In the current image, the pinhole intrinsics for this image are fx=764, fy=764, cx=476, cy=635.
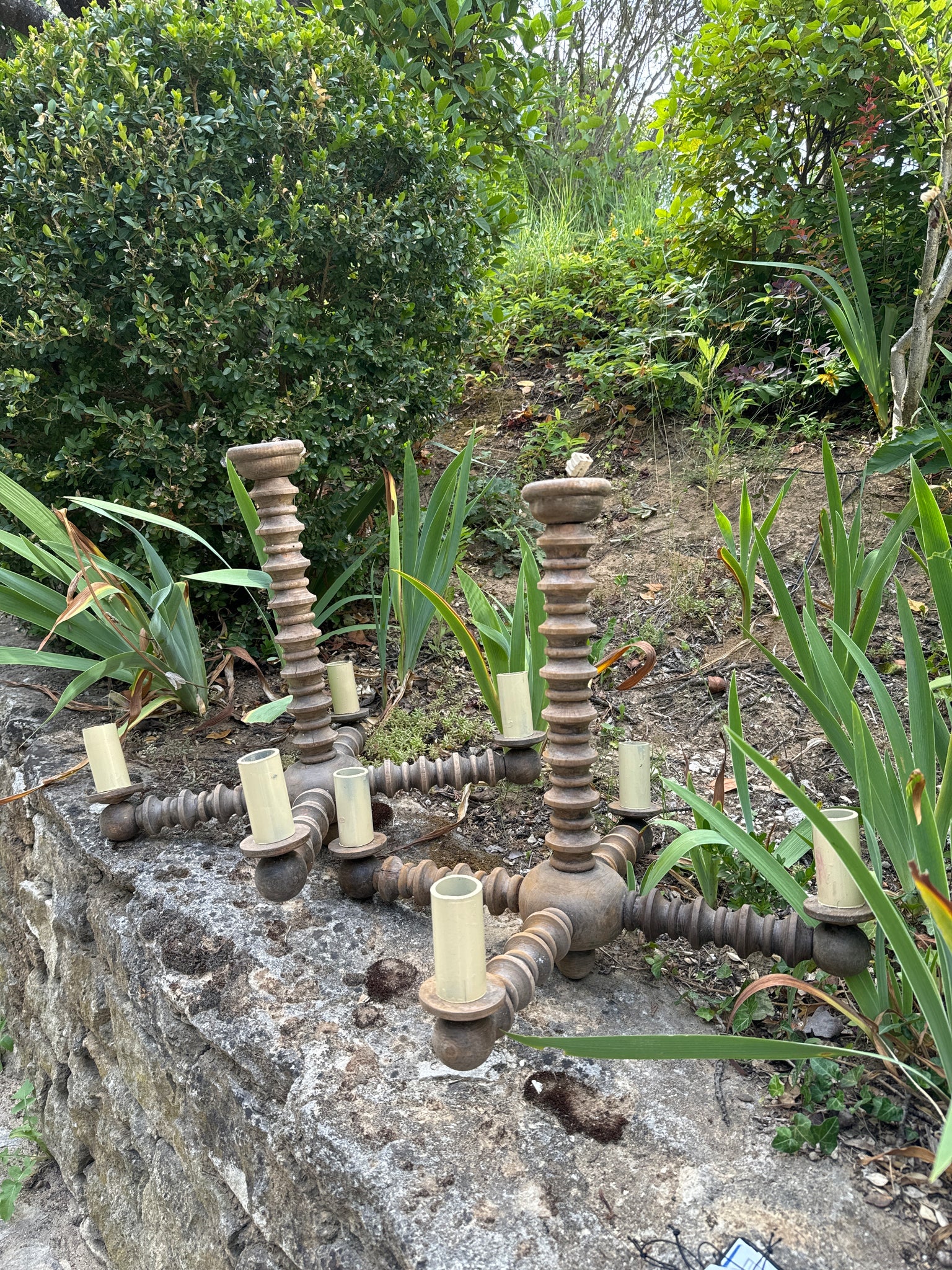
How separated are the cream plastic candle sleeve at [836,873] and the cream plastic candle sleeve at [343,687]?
102 centimetres

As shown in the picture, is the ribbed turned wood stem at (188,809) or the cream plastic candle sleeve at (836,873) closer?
the cream plastic candle sleeve at (836,873)

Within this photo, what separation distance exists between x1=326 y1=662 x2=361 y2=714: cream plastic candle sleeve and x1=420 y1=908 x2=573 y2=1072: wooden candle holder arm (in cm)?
84

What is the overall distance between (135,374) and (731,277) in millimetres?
2368

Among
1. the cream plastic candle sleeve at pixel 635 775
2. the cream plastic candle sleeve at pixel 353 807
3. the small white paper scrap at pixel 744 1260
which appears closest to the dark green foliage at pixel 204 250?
the cream plastic candle sleeve at pixel 353 807

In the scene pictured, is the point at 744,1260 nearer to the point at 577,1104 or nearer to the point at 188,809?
the point at 577,1104

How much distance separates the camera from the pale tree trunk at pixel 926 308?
82.2 inches

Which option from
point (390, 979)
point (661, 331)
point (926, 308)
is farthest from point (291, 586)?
point (661, 331)

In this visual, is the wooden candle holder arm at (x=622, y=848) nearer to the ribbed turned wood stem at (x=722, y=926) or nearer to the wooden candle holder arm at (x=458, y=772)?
the ribbed turned wood stem at (x=722, y=926)

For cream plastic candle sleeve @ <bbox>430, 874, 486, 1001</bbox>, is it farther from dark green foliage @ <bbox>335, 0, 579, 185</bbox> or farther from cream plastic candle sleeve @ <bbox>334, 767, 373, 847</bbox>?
dark green foliage @ <bbox>335, 0, 579, 185</bbox>

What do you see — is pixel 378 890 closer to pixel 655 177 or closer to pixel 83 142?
pixel 83 142

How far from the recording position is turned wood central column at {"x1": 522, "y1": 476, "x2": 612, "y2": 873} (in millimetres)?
1003

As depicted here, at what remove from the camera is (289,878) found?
3.63 feet

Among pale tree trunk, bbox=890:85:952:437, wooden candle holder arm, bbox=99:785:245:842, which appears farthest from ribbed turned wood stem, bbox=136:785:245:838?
pale tree trunk, bbox=890:85:952:437

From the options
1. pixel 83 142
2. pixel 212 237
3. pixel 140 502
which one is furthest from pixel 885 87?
pixel 140 502
